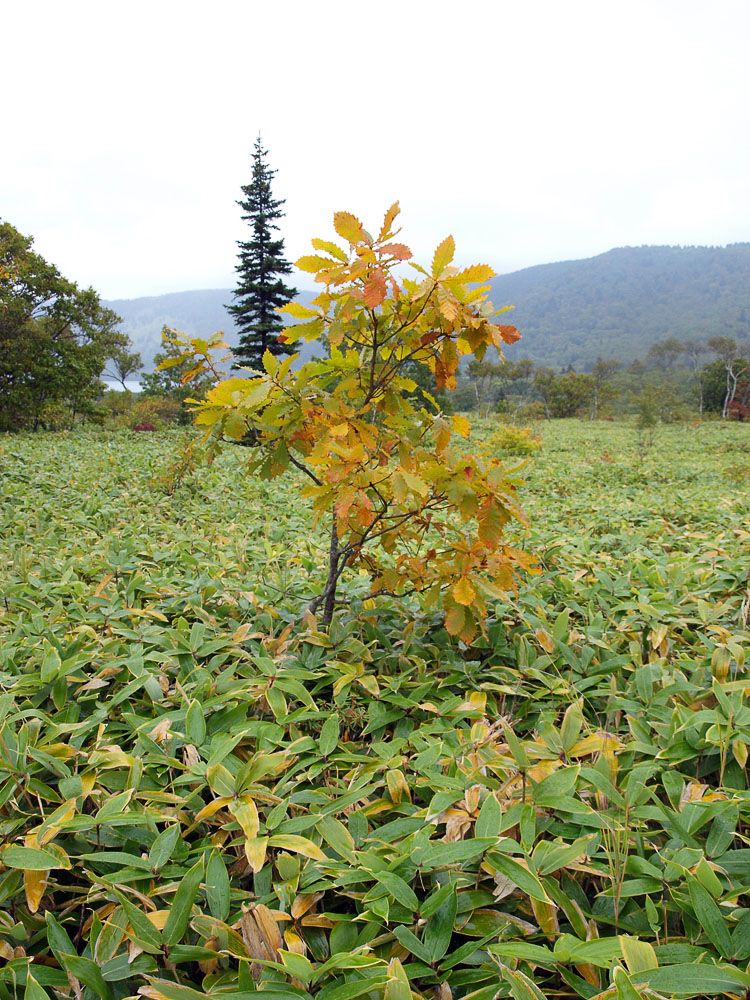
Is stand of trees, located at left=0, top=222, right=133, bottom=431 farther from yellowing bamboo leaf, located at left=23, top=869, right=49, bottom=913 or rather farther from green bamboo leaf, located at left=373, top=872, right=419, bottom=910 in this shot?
green bamboo leaf, located at left=373, top=872, right=419, bottom=910

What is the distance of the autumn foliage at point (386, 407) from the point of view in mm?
1283

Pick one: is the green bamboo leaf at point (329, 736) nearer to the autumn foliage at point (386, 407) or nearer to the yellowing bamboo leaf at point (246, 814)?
the yellowing bamboo leaf at point (246, 814)

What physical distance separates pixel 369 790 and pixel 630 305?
→ 173046 millimetres

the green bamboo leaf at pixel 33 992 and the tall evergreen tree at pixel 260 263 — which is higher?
the tall evergreen tree at pixel 260 263

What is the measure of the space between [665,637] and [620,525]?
172 centimetres

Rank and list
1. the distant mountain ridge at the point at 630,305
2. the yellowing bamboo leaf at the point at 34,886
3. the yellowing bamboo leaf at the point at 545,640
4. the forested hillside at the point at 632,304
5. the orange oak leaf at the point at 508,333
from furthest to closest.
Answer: the forested hillside at the point at 632,304 → the distant mountain ridge at the point at 630,305 → the yellowing bamboo leaf at the point at 545,640 → the orange oak leaf at the point at 508,333 → the yellowing bamboo leaf at the point at 34,886

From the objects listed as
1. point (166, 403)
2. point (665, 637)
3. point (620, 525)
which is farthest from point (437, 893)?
point (166, 403)

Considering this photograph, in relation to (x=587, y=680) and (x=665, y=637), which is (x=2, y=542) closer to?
(x=587, y=680)

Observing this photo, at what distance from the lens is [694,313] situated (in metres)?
132

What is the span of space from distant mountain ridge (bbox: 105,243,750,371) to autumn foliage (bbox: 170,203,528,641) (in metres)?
92.4

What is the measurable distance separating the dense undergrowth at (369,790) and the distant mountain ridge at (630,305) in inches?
3638

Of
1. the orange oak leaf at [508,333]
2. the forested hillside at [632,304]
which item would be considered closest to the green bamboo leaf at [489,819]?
the orange oak leaf at [508,333]

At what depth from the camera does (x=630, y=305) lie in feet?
492

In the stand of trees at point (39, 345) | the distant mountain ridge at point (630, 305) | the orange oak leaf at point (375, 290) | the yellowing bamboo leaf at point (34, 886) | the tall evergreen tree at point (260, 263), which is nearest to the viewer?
the yellowing bamboo leaf at point (34, 886)
